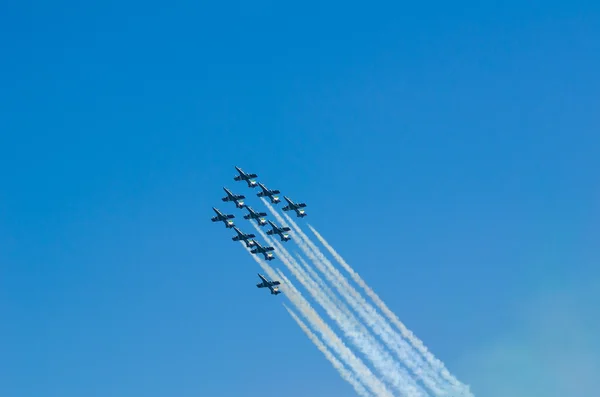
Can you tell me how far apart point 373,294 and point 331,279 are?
26.7 ft

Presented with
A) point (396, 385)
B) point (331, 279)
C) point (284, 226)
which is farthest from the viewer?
point (284, 226)

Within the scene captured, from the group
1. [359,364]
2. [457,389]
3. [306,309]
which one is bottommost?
[457,389]

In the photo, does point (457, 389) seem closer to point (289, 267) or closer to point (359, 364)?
point (359, 364)

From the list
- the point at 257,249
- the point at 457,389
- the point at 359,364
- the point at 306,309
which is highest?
the point at 257,249

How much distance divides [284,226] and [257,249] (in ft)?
21.1

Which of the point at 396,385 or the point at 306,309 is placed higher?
the point at 306,309

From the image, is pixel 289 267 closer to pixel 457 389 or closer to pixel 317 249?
pixel 317 249

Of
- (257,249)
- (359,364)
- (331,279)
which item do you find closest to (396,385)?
(359,364)

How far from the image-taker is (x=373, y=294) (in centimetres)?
18375

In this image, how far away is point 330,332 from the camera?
18375cm

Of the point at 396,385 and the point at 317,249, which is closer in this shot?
the point at 396,385

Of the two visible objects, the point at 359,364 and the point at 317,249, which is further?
the point at 317,249

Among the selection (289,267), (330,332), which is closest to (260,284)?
(289,267)

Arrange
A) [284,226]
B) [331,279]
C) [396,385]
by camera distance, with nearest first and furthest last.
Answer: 1. [396,385]
2. [331,279]
3. [284,226]
